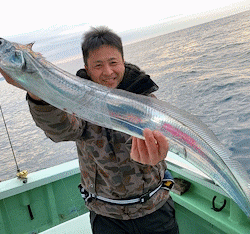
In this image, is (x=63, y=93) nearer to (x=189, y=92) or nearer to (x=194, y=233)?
(x=194, y=233)

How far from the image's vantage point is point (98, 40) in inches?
74.5

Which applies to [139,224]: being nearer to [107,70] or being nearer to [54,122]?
[54,122]

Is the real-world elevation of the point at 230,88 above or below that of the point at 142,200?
below

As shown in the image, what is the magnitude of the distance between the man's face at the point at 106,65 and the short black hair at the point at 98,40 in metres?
0.03

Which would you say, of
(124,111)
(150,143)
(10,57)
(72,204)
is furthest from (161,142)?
(72,204)

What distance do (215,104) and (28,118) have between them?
49.2 ft

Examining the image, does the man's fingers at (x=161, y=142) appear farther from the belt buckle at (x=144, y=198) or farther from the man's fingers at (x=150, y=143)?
the belt buckle at (x=144, y=198)

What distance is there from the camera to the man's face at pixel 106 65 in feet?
6.12

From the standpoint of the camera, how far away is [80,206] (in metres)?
4.50

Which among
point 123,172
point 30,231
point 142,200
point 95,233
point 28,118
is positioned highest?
point 123,172

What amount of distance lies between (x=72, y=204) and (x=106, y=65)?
3.35 m

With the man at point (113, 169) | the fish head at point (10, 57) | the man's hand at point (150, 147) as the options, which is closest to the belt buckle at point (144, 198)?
the man at point (113, 169)

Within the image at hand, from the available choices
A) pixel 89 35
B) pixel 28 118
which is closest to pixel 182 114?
pixel 89 35

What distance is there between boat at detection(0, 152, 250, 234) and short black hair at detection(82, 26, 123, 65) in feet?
6.73
